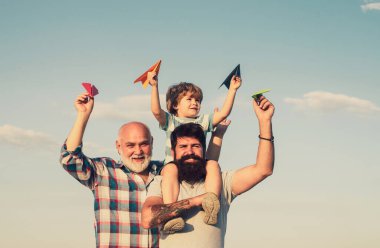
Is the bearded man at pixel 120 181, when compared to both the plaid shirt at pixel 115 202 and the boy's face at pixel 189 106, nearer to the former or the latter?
the plaid shirt at pixel 115 202

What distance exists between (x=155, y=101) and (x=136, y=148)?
1.45 meters

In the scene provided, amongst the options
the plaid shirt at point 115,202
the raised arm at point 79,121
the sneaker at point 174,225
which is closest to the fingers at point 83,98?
the raised arm at point 79,121

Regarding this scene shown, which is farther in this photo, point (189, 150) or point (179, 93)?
point (179, 93)

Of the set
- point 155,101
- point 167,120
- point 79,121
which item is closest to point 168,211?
point 79,121

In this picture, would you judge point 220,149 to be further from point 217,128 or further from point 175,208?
point 175,208

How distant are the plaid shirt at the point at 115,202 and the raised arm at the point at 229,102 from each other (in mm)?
2038

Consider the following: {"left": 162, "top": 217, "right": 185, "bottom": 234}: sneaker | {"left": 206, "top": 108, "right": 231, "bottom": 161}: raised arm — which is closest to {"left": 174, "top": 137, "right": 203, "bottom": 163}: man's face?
{"left": 162, "top": 217, "right": 185, "bottom": 234}: sneaker

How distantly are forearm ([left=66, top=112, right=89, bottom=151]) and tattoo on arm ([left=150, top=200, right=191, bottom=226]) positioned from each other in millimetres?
1779

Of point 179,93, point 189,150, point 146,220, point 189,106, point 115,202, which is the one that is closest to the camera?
point 146,220

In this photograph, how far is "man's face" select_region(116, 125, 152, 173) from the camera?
842cm

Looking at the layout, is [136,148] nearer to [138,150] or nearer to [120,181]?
[138,150]

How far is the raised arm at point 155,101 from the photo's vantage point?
952cm

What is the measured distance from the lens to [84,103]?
327 inches

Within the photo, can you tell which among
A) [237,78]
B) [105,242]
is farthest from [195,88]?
[105,242]
